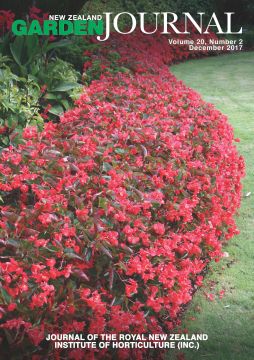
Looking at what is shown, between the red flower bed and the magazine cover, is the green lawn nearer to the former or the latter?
the magazine cover

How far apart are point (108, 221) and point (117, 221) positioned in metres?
0.05

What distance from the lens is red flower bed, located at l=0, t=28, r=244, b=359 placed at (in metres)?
2.23

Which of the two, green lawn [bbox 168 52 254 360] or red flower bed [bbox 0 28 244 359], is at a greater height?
red flower bed [bbox 0 28 244 359]

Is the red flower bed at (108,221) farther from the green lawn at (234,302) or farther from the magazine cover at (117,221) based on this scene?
the green lawn at (234,302)

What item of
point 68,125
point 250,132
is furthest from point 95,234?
point 250,132

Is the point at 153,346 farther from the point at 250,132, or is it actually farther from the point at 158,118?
the point at 250,132

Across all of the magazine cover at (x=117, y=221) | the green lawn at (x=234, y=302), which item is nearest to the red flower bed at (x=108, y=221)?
the magazine cover at (x=117, y=221)

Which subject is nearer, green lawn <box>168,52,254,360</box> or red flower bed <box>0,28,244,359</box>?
red flower bed <box>0,28,244,359</box>

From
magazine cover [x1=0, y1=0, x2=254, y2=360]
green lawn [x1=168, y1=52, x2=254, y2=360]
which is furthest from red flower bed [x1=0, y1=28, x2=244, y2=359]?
green lawn [x1=168, y1=52, x2=254, y2=360]

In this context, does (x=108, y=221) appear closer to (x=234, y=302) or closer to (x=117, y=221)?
(x=117, y=221)

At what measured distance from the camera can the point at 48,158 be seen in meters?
2.95

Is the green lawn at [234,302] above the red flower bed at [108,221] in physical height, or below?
below

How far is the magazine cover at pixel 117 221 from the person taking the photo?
2270 millimetres

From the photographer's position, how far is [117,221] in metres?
2.61
